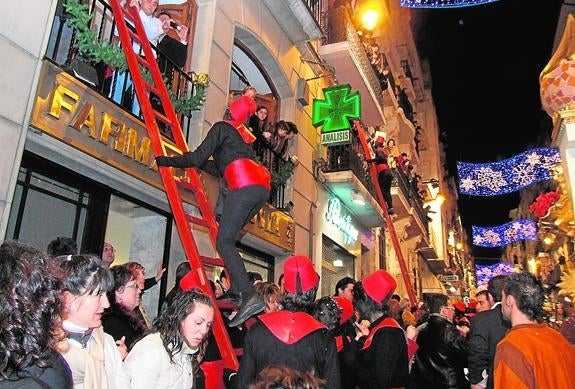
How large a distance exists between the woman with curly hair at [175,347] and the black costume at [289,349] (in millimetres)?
322

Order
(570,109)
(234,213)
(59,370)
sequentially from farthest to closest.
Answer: (570,109) < (234,213) < (59,370)

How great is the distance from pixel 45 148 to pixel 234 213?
7.19 ft

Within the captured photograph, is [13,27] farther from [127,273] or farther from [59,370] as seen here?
[59,370]

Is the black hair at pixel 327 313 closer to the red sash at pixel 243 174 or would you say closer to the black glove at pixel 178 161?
the red sash at pixel 243 174

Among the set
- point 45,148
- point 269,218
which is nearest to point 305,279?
point 45,148

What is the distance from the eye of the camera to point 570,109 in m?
6.40

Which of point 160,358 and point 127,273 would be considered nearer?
point 160,358

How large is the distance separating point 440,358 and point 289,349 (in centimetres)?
288

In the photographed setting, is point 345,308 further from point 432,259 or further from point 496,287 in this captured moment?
point 432,259

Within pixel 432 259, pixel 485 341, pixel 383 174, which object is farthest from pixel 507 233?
pixel 485 341

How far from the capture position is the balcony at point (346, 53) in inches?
459

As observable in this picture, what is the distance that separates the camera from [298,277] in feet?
10.5

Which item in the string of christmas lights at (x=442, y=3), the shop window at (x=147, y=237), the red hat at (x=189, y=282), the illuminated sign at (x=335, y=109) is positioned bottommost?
the red hat at (x=189, y=282)

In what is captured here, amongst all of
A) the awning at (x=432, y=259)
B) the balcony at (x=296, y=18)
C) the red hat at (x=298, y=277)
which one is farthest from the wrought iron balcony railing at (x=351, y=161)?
the awning at (x=432, y=259)
